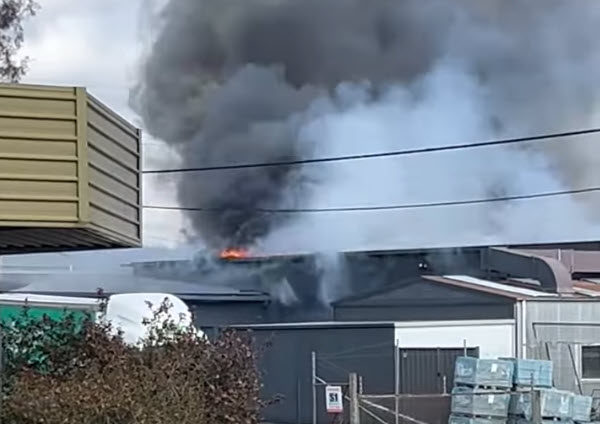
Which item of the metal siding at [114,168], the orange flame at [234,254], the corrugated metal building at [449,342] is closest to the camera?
the metal siding at [114,168]

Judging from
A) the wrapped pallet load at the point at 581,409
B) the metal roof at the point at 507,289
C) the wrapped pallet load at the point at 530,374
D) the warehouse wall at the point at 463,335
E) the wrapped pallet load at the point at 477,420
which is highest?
the metal roof at the point at 507,289

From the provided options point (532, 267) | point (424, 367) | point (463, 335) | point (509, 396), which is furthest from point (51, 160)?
point (532, 267)

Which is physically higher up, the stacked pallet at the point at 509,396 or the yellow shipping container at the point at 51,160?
the yellow shipping container at the point at 51,160

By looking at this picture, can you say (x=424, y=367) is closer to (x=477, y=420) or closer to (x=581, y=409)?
(x=477, y=420)

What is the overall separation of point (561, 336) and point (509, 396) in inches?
203

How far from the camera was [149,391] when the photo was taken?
10.1 meters

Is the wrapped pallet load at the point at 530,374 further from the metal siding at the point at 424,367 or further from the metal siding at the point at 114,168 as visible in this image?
the metal siding at the point at 114,168

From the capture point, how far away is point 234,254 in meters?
44.9

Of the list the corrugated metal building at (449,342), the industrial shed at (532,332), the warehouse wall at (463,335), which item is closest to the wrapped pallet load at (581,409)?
the corrugated metal building at (449,342)

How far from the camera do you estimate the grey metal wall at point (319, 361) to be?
28.4 m

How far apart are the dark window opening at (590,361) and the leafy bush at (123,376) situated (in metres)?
18.9

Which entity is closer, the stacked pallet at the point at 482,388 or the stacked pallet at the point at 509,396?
the stacked pallet at the point at 509,396

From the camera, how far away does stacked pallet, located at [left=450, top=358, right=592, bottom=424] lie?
2369cm

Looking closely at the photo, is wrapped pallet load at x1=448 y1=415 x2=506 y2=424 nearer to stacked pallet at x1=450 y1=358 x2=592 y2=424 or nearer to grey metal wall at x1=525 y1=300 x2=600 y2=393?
stacked pallet at x1=450 y1=358 x2=592 y2=424
